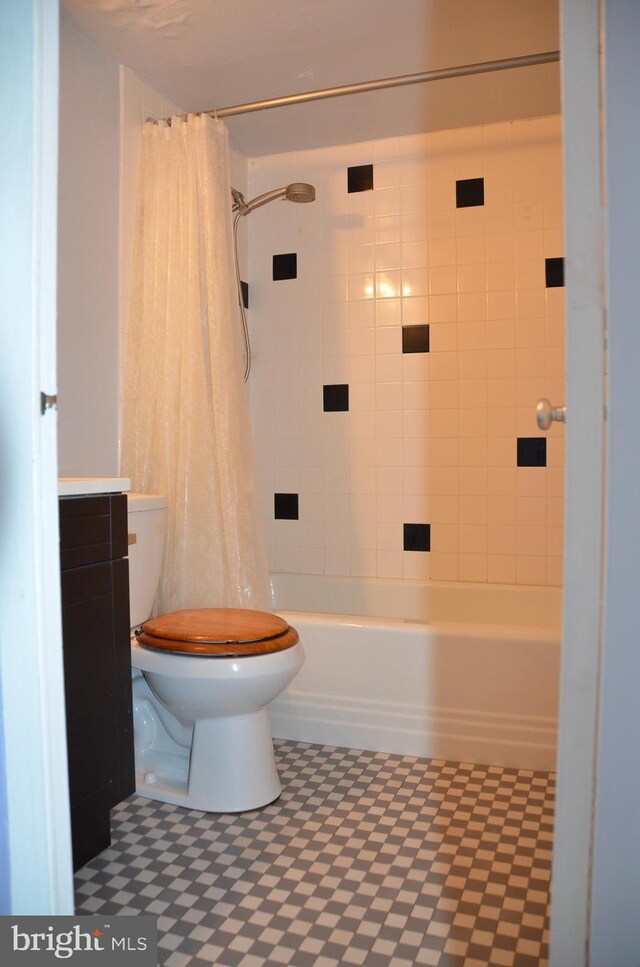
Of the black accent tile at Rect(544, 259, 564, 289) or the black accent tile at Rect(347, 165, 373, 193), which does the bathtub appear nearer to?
the black accent tile at Rect(544, 259, 564, 289)

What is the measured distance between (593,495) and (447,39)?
1.79 meters

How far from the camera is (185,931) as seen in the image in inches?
57.2

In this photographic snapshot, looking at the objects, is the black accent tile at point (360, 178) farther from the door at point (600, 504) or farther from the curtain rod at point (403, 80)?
→ the door at point (600, 504)

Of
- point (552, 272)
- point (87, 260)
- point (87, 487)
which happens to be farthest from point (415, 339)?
point (87, 487)

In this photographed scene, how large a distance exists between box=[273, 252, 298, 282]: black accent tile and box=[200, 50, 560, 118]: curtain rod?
0.70m

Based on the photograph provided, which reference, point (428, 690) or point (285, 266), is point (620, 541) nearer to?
point (428, 690)

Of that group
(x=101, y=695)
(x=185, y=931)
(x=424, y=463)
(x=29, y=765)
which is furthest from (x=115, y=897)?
(x=424, y=463)

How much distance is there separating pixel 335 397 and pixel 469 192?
890 millimetres

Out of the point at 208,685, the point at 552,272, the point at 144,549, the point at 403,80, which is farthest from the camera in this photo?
the point at 552,272

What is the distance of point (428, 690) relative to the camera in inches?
91.3

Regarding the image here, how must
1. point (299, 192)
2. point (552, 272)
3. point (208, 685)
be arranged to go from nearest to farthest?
point (208, 685)
point (299, 192)
point (552, 272)

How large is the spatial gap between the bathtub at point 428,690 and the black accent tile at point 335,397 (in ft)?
3.06

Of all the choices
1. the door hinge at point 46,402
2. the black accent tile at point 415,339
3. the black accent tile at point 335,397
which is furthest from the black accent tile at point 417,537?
the door hinge at point 46,402

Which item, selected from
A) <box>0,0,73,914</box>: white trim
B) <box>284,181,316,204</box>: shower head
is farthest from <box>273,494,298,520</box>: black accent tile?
<box>0,0,73,914</box>: white trim
